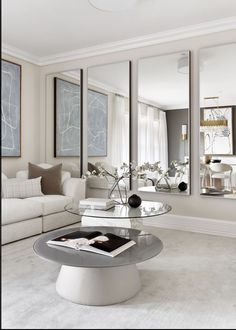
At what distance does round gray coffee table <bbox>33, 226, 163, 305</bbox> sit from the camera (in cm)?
189

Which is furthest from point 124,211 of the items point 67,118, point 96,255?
point 67,118

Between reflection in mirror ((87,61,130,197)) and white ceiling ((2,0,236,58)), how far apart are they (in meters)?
0.46

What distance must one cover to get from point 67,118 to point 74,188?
4.10ft

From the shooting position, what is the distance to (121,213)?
2.74m

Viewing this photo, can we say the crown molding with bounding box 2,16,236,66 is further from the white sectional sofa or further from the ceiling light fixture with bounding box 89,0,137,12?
the white sectional sofa

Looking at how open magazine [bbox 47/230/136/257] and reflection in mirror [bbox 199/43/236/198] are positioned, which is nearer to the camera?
open magazine [bbox 47/230/136/257]

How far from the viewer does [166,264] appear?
2.66m

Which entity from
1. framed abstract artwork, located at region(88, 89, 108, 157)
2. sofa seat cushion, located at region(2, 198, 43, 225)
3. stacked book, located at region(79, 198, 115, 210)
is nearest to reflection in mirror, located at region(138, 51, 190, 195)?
framed abstract artwork, located at region(88, 89, 108, 157)

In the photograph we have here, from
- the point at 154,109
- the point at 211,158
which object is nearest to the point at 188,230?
the point at 211,158

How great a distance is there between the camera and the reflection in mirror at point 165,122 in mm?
3924

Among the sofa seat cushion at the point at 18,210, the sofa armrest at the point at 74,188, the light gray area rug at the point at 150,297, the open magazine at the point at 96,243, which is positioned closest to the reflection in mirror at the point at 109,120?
the sofa armrest at the point at 74,188

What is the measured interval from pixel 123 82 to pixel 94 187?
1.64m

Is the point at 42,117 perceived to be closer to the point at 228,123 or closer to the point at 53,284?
the point at 228,123

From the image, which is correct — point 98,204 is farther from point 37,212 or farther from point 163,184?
point 163,184
